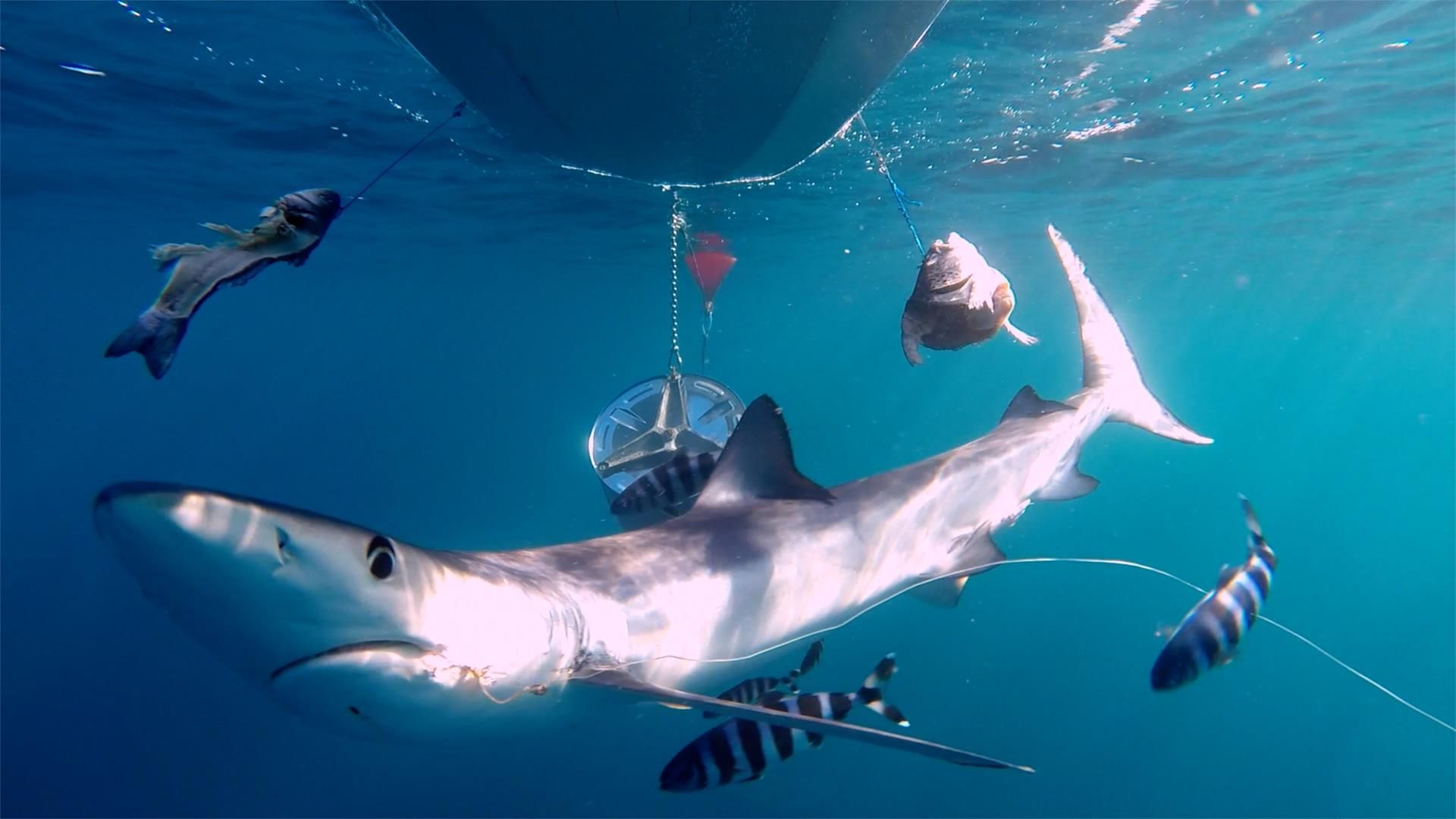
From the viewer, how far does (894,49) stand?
→ 4484 millimetres

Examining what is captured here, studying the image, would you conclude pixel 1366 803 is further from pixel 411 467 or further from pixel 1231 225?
pixel 411 467

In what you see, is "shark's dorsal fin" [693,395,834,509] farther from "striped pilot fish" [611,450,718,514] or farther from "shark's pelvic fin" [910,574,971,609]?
"shark's pelvic fin" [910,574,971,609]

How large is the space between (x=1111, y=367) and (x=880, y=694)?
11.7 feet

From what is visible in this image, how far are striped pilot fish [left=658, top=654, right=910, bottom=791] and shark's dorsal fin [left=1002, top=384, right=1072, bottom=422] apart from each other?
267cm

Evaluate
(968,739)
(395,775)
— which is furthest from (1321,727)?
(395,775)

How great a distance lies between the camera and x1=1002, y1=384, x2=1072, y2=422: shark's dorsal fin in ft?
20.1

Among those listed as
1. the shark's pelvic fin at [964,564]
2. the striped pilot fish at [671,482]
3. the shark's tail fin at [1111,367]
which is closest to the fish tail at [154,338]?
the striped pilot fish at [671,482]

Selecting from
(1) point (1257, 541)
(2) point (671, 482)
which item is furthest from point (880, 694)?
(1) point (1257, 541)

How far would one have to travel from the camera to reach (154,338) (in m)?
Answer: 2.98

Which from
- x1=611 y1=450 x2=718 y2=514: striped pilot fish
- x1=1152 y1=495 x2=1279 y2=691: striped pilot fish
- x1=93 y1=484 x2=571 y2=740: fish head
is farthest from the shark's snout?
x1=1152 y1=495 x2=1279 y2=691: striped pilot fish

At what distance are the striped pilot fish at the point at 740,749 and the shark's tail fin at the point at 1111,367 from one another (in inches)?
145

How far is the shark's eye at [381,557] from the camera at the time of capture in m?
2.40

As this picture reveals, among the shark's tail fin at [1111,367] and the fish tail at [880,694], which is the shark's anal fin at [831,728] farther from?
the shark's tail fin at [1111,367]

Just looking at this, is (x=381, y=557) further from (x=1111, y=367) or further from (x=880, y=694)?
(x=1111, y=367)
